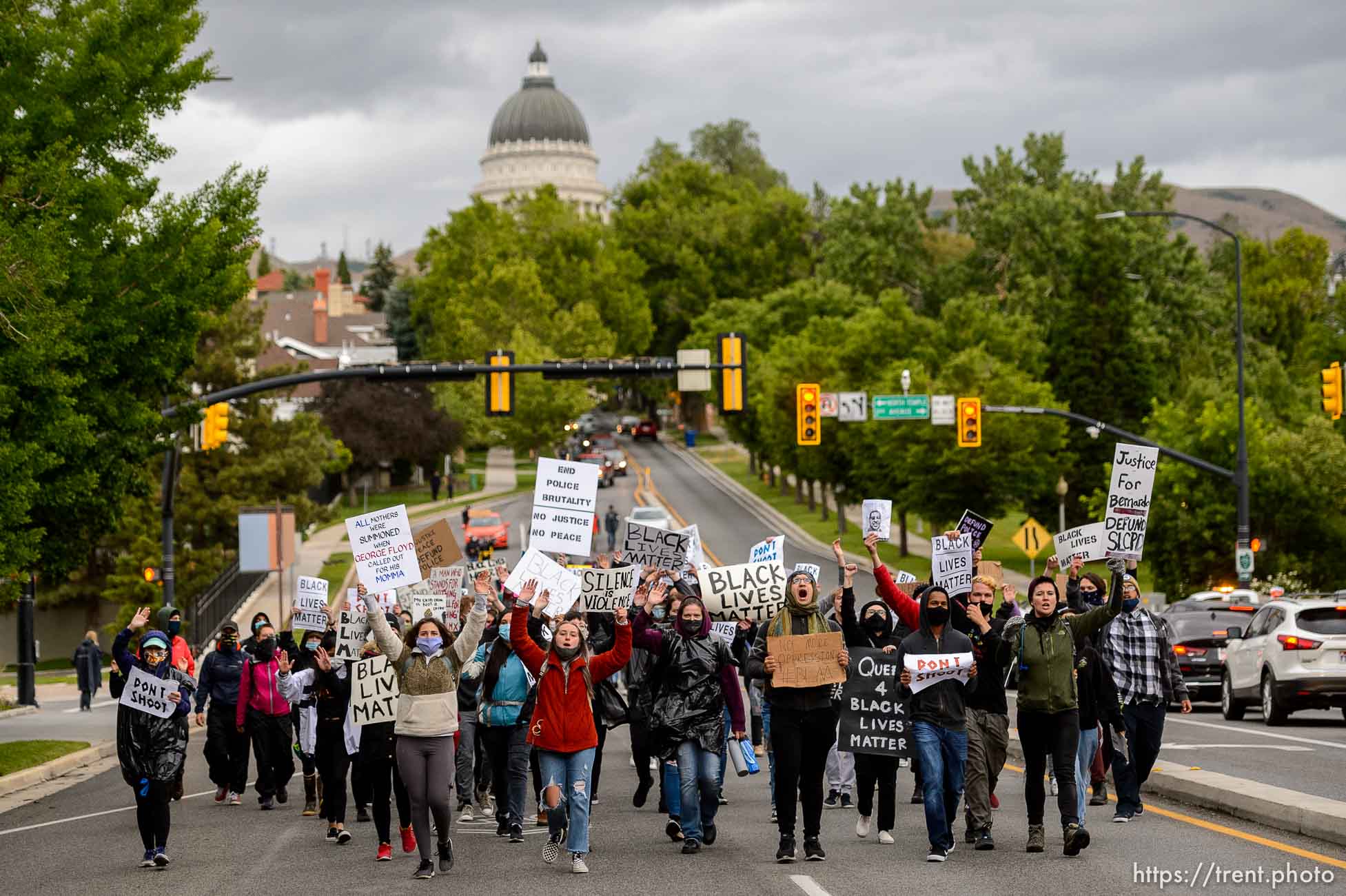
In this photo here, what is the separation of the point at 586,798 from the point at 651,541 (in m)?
4.63

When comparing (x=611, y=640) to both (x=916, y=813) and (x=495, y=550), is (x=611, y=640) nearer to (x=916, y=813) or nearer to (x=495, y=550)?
(x=916, y=813)

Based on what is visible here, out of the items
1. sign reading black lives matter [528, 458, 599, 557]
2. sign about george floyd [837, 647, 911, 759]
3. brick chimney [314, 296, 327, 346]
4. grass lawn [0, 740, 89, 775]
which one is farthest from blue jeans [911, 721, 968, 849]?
brick chimney [314, 296, 327, 346]

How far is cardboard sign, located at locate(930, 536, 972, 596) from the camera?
14.8 meters

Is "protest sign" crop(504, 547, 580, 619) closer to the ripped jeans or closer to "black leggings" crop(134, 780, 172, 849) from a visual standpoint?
the ripped jeans

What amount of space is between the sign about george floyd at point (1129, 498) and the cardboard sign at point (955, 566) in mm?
1438

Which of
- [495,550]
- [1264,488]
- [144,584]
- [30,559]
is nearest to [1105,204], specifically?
[495,550]

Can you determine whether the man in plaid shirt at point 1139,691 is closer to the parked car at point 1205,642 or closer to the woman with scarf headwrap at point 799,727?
the woman with scarf headwrap at point 799,727

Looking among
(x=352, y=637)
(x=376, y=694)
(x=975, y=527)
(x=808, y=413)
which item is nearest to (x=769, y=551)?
(x=975, y=527)

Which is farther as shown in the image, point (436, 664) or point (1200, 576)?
point (1200, 576)

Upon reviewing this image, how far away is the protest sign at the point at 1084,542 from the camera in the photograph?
53.8 feet

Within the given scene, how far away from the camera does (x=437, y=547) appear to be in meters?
18.8

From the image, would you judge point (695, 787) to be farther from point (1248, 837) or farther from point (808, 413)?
point (808, 413)

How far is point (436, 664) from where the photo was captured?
1292 cm

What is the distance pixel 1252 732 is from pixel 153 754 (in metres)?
14.6
